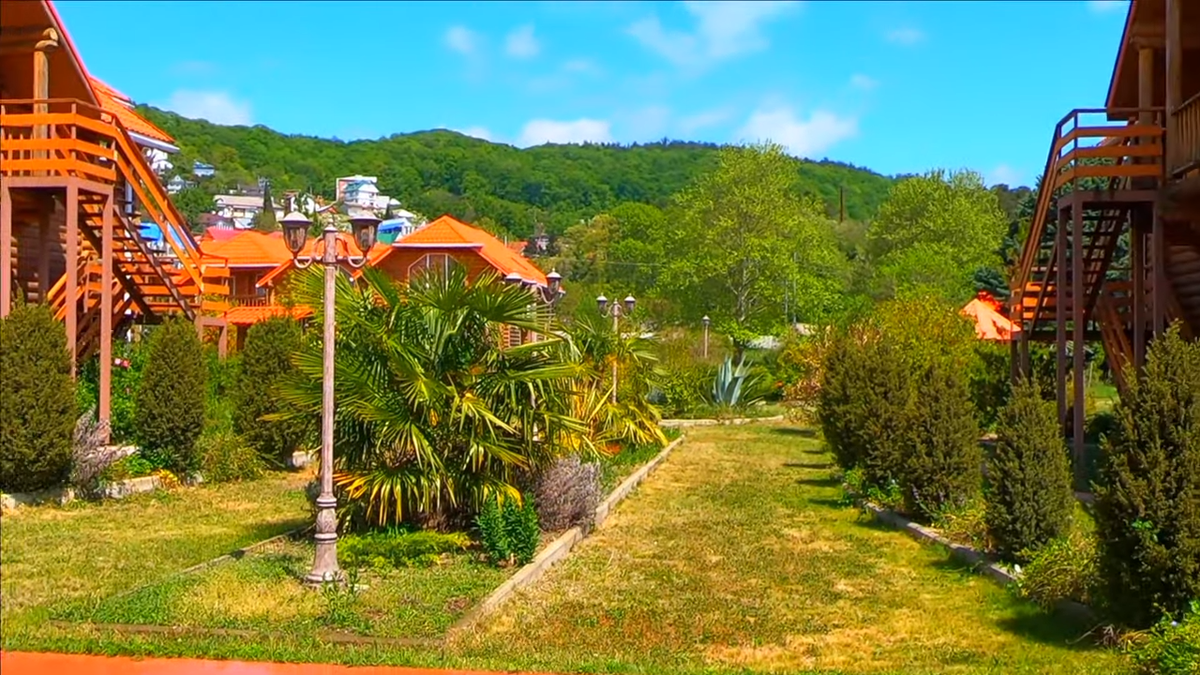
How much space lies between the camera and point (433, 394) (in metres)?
10.6

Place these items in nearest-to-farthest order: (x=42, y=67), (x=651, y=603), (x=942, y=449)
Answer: (x=651, y=603), (x=942, y=449), (x=42, y=67)

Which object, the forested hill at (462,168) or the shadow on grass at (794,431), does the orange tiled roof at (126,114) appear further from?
the shadow on grass at (794,431)

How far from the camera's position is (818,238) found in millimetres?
49531

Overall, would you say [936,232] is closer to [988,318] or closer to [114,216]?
[988,318]

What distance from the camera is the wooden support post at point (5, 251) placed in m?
13.7

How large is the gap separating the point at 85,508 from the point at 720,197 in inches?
1559

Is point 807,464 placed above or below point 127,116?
below

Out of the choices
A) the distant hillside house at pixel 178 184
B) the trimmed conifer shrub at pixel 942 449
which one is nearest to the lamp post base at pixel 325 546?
the trimmed conifer shrub at pixel 942 449

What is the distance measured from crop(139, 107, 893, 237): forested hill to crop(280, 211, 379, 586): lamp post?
9.03m

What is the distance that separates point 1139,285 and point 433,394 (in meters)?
9.08

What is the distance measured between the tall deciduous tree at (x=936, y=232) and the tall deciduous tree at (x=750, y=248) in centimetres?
429

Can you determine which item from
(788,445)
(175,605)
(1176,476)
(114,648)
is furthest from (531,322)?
(788,445)

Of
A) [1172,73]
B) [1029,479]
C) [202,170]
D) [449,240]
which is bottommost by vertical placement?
[1029,479]

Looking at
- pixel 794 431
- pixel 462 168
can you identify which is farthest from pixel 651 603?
pixel 462 168
